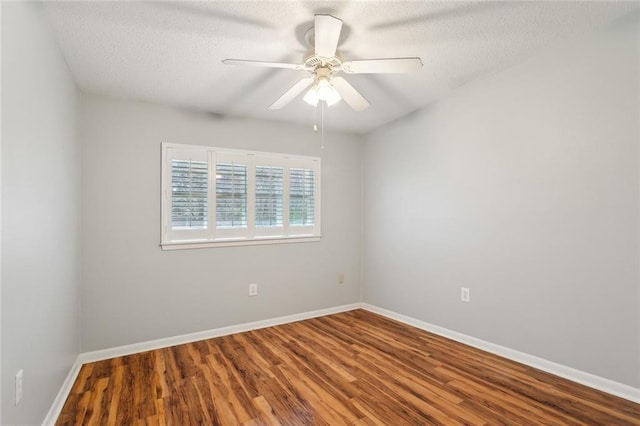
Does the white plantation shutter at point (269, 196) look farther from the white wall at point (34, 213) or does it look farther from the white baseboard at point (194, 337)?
the white wall at point (34, 213)

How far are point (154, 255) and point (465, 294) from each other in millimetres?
2957

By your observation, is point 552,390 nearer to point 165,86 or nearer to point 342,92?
point 342,92

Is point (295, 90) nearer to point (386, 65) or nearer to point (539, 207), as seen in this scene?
point (386, 65)

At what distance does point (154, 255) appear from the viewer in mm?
Result: 2979

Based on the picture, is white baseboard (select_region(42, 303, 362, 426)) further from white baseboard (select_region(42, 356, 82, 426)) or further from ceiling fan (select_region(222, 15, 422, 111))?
ceiling fan (select_region(222, 15, 422, 111))

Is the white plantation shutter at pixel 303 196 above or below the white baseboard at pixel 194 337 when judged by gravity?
Answer: above

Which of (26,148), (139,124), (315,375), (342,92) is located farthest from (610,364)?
(139,124)

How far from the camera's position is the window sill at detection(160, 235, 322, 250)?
3.06 meters

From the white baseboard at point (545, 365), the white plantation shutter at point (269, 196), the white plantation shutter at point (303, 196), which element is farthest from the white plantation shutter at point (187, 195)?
the white baseboard at point (545, 365)

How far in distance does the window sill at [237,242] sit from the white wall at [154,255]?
5 centimetres

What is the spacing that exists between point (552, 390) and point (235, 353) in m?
2.41

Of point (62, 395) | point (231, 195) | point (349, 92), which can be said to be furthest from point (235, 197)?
point (62, 395)

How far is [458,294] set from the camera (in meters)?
3.00

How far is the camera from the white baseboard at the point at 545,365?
2008 mm
